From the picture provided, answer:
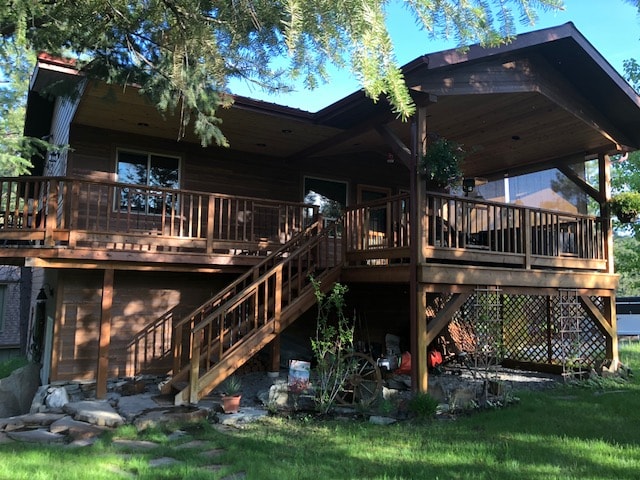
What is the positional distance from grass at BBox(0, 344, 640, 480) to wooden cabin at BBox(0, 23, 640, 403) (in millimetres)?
1297

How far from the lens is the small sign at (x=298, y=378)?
281 inches

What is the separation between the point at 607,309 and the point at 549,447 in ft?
19.4

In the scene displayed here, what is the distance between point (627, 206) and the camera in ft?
31.6

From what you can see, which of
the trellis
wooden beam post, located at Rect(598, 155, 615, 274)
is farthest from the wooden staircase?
wooden beam post, located at Rect(598, 155, 615, 274)

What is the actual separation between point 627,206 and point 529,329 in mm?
3316

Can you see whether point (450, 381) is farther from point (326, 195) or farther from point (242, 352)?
point (326, 195)

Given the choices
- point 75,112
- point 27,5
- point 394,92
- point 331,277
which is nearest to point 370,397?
point 331,277

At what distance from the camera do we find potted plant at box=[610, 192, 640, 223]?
379 inches

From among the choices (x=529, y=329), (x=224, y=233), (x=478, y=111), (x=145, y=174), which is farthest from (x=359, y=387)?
(x=529, y=329)

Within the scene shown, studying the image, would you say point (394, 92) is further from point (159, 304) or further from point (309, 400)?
point (159, 304)

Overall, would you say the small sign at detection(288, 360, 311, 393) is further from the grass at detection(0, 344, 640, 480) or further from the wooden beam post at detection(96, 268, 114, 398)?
the wooden beam post at detection(96, 268, 114, 398)

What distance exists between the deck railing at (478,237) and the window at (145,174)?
3.59 metres

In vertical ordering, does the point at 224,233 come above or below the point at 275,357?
above

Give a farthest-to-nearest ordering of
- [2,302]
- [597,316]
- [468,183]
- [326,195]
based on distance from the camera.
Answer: [2,302] → [326,195] → [468,183] → [597,316]
